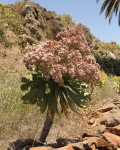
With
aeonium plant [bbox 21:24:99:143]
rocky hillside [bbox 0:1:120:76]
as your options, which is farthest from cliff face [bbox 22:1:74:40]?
aeonium plant [bbox 21:24:99:143]

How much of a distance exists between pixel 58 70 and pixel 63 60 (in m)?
0.36

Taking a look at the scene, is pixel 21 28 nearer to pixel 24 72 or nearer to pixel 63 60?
pixel 24 72

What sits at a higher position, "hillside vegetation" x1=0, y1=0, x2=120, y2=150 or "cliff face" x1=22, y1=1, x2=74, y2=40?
"cliff face" x1=22, y1=1, x2=74, y2=40

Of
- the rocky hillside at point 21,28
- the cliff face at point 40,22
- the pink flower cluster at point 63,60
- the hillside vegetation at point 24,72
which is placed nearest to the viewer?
the pink flower cluster at point 63,60

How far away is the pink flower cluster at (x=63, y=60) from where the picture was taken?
8.35ft

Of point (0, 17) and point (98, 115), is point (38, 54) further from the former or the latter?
point (0, 17)

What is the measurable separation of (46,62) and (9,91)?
2536 millimetres

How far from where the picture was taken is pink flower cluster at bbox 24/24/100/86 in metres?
2.54

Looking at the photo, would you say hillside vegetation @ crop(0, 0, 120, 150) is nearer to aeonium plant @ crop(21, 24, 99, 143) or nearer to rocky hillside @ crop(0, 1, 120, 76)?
rocky hillside @ crop(0, 1, 120, 76)

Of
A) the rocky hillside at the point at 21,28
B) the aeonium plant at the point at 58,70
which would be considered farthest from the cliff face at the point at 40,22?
the aeonium plant at the point at 58,70

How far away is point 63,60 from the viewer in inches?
110

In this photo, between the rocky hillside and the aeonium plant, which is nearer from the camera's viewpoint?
the aeonium plant

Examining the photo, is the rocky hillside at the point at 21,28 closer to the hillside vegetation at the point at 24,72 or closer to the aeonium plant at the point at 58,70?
the hillside vegetation at the point at 24,72

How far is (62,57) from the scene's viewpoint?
2818 mm
